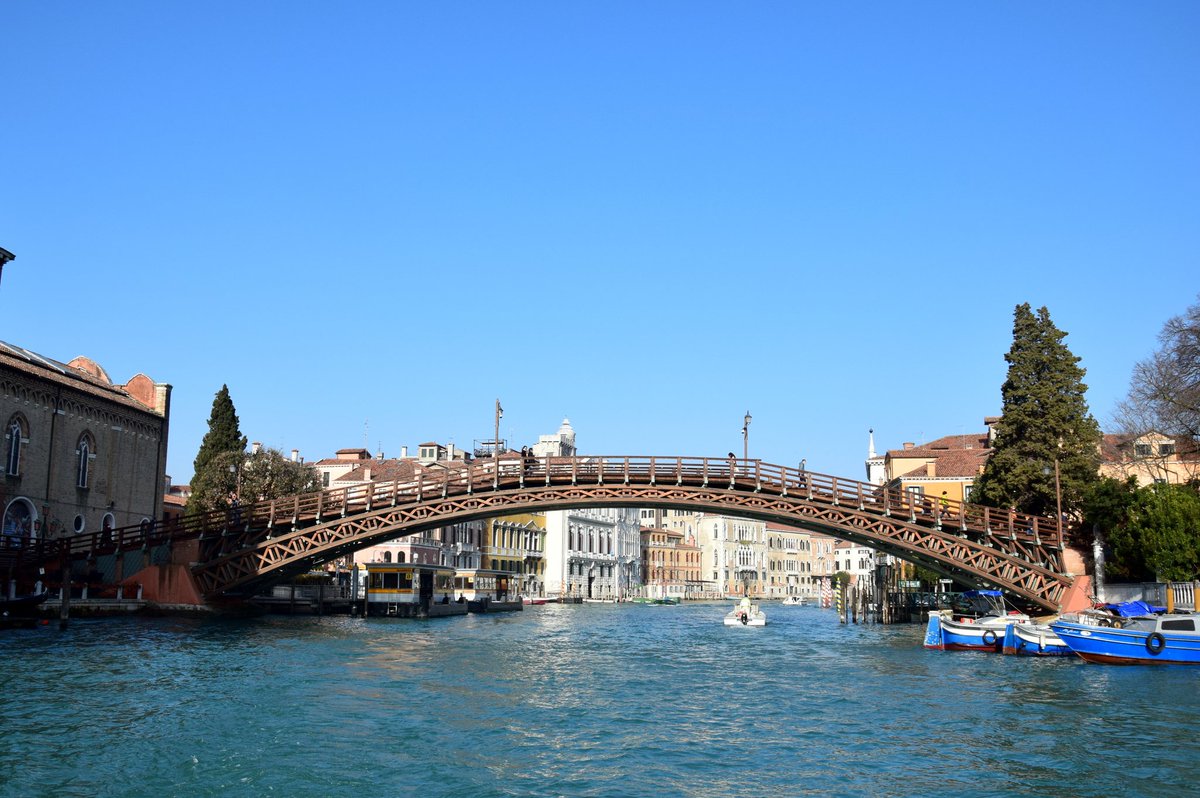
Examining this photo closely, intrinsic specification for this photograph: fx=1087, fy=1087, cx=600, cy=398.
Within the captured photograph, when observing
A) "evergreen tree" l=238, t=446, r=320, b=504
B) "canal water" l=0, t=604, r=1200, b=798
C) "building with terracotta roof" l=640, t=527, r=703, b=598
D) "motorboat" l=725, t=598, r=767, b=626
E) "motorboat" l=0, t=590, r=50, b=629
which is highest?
"evergreen tree" l=238, t=446, r=320, b=504

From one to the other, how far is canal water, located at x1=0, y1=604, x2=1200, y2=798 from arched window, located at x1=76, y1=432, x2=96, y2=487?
713 inches

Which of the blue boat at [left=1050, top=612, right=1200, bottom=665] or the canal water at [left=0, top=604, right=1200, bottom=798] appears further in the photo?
the blue boat at [left=1050, top=612, right=1200, bottom=665]

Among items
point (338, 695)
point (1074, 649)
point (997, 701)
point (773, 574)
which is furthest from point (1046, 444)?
point (773, 574)

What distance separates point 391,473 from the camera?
84.8m

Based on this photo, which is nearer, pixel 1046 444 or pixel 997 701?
pixel 997 701

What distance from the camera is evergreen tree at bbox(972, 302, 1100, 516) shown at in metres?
45.1

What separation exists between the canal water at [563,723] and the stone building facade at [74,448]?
14658mm

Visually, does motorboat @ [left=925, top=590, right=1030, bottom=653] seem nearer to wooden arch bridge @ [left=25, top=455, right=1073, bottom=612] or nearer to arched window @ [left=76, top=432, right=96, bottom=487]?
wooden arch bridge @ [left=25, top=455, right=1073, bottom=612]

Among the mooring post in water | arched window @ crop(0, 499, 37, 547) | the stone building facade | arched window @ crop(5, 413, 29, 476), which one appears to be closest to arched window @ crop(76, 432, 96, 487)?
the stone building facade

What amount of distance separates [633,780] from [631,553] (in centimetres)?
11660

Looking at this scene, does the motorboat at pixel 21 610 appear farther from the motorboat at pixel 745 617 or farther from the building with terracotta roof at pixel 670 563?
the building with terracotta roof at pixel 670 563

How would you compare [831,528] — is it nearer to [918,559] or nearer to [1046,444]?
[918,559]

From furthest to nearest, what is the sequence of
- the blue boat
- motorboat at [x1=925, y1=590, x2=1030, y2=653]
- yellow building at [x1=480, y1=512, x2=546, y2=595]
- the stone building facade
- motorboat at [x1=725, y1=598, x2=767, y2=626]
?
yellow building at [x1=480, y1=512, x2=546, y2=595], motorboat at [x1=725, y1=598, x2=767, y2=626], the stone building facade, motorboat at [x1=925, y1=590, x2=1030, y2=653], the blue boat

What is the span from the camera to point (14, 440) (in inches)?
1861
